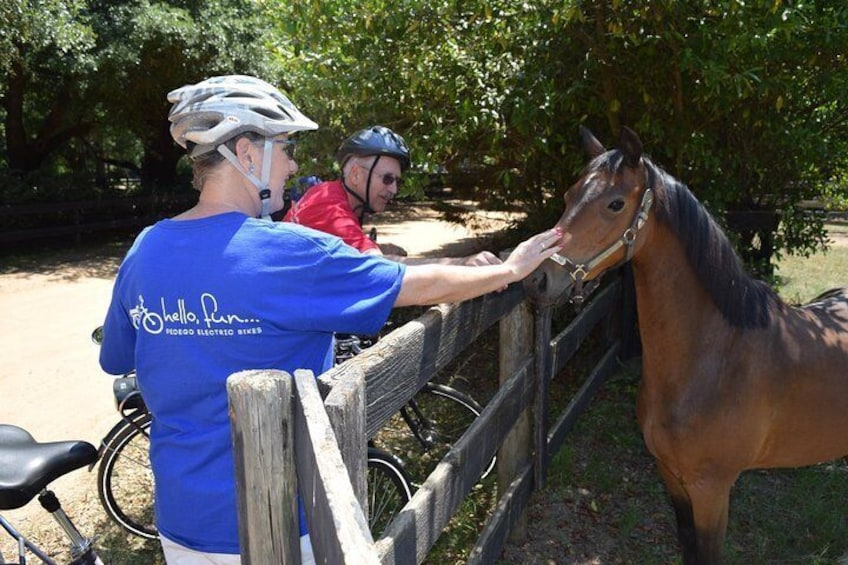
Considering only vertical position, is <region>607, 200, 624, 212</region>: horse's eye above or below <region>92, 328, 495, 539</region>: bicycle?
above

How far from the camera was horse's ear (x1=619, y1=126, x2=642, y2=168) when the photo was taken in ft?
8.57

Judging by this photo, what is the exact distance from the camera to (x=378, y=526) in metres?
3.71

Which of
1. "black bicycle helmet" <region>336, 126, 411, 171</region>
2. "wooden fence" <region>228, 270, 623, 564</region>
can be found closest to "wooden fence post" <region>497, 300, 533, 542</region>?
"wooden fence" <region>228, 270, 623, 564</region>

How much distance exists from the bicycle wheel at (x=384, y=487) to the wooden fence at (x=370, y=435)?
616 millimetres

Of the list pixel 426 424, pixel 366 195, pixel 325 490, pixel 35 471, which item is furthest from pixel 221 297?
pixel 426 424

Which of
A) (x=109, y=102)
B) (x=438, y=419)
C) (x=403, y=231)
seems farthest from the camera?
(x=403, y=231)

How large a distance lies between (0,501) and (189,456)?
105cm

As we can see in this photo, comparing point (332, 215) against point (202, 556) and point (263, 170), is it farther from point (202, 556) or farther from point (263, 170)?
point (202, 556)

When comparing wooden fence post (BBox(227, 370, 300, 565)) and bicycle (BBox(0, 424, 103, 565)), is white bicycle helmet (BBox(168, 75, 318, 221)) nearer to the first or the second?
wooden fence post (BBox(227, 370, 300, 565))

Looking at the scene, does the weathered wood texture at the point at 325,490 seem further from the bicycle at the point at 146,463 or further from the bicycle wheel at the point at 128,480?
the bicycle wheel at the point at 128,480

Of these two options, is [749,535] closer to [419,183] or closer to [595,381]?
[595,381]

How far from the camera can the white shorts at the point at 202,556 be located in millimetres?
1492

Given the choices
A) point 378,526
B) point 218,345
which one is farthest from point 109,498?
point 218,345

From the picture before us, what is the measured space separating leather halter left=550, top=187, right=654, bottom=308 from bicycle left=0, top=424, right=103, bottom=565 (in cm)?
198
